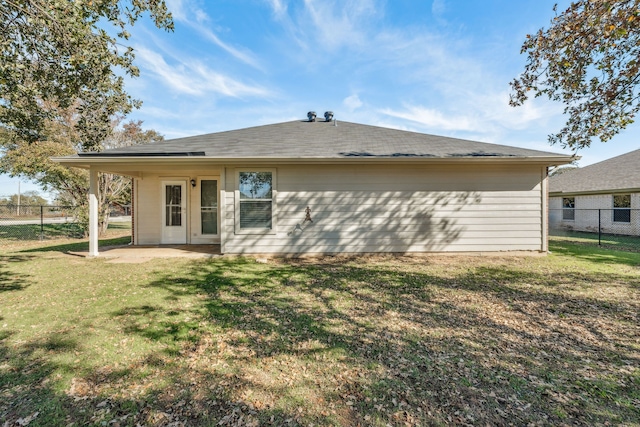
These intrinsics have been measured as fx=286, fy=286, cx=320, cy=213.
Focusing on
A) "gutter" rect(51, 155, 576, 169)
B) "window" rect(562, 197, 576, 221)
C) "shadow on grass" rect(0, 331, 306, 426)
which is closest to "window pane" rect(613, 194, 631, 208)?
"window" rect(562, 197, 576, 221)

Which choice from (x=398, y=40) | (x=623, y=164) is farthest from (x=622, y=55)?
(x=623, y=164)

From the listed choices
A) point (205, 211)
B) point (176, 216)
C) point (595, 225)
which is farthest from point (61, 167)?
point (595, 225)

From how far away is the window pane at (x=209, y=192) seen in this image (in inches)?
372

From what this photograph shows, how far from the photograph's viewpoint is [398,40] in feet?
35.3

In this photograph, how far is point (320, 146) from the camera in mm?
8258

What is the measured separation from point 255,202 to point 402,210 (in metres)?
4.09

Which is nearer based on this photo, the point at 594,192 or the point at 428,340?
the point at 428,340

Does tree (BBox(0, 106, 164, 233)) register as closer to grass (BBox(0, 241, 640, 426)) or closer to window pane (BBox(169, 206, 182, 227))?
window pane (BBox(169, 206, 182, 227))

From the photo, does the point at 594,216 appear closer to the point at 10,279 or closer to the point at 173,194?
the point at 173,194

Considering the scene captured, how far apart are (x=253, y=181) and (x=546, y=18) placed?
302 inches

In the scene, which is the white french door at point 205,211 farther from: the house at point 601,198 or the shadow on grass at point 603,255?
the house at point 601,198

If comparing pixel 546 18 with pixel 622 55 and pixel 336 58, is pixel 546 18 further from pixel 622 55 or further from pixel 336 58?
pixel 336 58

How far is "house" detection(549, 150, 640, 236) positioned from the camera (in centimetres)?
1327

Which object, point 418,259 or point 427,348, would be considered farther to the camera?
point 418,259
